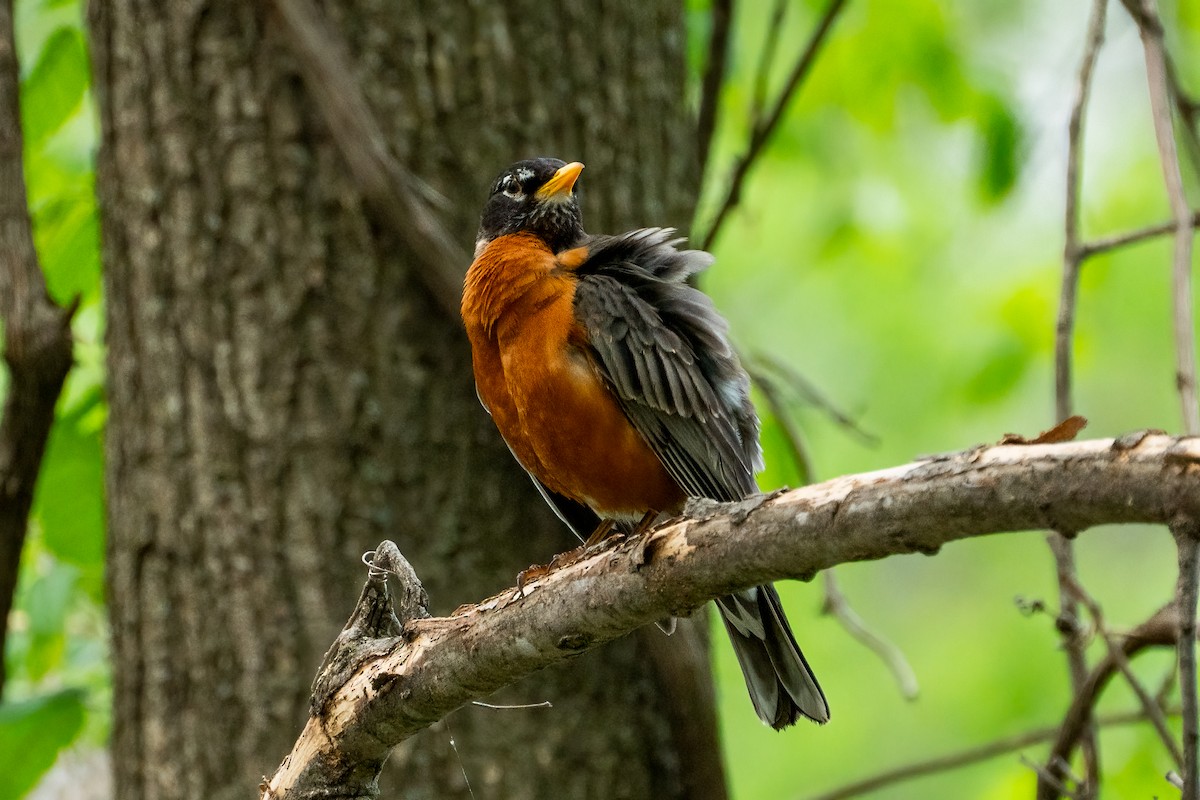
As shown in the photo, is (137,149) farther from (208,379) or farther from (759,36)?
(759,36)

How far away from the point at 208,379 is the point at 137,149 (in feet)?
2.25

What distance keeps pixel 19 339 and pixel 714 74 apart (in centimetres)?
242

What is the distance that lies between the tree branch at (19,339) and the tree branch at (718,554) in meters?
1.42

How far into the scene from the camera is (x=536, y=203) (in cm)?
324

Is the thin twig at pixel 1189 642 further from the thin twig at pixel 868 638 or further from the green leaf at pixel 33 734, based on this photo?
the green leaf at pixel 33 734

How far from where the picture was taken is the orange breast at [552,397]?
9.50 ft

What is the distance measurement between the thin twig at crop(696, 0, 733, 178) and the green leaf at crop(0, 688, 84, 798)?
2.63 m

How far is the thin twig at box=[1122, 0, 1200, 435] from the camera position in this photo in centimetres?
246

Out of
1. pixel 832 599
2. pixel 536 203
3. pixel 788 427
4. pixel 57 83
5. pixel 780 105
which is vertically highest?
pixel 57 83

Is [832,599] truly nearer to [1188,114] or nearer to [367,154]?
[1188,114]

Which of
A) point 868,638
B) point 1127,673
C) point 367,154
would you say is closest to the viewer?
point 1127,673

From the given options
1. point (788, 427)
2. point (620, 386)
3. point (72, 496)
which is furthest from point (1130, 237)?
point (72, 496)

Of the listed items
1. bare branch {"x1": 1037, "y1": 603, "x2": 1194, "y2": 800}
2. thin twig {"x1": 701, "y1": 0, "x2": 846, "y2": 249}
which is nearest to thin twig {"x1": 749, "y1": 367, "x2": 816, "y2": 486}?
thin twig {"x1": 701, "y1": 0, "x2": 846, "y2": 249}

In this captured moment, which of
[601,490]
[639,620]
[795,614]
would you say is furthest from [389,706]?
[795,614]
